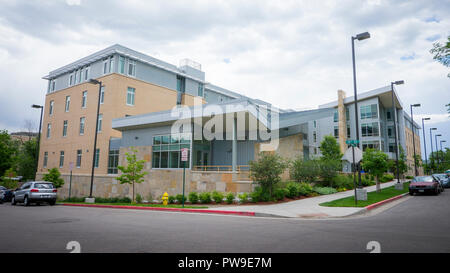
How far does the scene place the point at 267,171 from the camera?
18.1 m

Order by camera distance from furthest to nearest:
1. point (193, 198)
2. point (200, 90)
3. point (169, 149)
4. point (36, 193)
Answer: point (200, 90)
point (169, 149)
point (36, 193)
point (193, 198)

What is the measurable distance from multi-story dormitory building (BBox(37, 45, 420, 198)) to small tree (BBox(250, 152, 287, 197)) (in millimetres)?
2002

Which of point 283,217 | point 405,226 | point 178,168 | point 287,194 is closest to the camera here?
point 405,226

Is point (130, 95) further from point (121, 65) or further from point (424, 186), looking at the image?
point (424, 186)

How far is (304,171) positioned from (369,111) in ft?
117

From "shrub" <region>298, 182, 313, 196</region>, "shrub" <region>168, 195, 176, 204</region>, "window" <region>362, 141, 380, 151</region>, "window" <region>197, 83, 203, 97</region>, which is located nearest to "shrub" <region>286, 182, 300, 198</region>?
"shrub" <region>298, 182, 313, 196</region>

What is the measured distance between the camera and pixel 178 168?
25547mm

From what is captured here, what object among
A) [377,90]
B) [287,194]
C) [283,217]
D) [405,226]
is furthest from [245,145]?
[377,90]

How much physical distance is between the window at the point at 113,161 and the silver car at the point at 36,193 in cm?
997

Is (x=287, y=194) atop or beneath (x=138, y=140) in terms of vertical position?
beneath

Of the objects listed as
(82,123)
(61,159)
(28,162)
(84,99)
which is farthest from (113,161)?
(28,162)

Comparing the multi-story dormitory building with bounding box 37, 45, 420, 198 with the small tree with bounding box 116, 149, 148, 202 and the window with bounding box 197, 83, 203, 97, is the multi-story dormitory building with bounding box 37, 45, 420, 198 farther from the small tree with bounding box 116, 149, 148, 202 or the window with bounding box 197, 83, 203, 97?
the small tree with bounding box 116, 149, 148, 202
